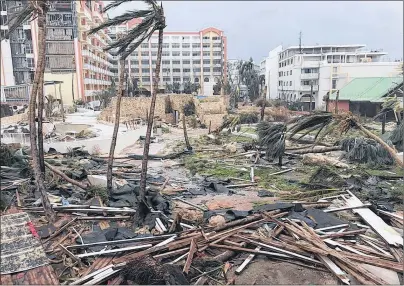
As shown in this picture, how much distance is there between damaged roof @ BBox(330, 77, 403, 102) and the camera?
4150 centimetres

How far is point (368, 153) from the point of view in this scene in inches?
726

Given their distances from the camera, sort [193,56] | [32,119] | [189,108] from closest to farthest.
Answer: [32,119], [189,108], [193,56]

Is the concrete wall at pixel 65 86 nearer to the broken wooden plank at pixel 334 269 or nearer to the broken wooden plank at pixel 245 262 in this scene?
the broken wooden plank at pixel 245 262

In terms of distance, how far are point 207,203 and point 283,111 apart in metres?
34.3

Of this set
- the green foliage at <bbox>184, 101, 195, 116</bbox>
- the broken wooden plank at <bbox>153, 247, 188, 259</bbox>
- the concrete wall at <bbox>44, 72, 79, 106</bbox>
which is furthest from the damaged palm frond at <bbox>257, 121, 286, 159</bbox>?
the concrete wall at <bbox>44, 72, 79, 106</bbox>

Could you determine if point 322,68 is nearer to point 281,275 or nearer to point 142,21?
point 142,21

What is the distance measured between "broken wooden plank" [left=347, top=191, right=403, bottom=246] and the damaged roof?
1353 inches

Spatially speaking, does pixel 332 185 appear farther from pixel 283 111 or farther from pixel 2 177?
pixel 283 111

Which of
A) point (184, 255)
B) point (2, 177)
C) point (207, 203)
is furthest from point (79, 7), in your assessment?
point (184, 255)

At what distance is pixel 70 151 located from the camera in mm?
20953

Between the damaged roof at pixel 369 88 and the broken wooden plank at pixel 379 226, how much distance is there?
1353 inches

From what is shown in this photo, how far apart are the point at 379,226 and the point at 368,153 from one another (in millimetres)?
10719

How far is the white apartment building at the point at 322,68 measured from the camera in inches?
2080

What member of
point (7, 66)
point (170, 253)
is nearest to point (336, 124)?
point (170, 253)
